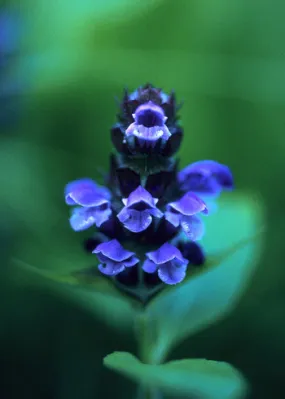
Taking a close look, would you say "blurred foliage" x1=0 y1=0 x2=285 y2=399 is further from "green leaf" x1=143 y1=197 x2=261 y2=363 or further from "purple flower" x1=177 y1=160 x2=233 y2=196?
"purple flower" x1=177 y1=160 x2=233 y2=196

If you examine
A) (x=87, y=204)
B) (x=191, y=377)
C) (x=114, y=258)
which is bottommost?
(x=191, y=377)

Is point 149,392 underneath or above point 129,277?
underneath

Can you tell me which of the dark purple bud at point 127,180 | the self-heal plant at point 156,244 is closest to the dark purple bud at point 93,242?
the self-heal plant at point 156,244

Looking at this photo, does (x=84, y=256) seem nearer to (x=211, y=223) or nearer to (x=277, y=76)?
(x=211, y=223)

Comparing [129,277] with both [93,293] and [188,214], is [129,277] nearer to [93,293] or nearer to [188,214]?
[188,214]

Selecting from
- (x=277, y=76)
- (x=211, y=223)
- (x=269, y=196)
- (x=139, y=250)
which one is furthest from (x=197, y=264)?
(x=277, y=76)

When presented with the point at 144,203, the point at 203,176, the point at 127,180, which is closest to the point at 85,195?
the point at 127,180
